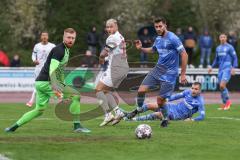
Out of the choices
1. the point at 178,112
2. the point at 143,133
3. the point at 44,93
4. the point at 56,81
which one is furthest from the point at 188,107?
the point at 56,81

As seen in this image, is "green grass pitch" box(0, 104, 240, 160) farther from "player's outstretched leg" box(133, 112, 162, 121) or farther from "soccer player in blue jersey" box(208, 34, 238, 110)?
"soccer player in blue jersey" box(208, 34, 238, 110)

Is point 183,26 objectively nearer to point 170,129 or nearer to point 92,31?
point 92,31

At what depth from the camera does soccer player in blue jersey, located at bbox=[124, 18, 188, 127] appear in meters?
15.5

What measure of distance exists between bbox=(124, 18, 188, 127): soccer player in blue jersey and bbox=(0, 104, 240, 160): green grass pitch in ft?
2.59

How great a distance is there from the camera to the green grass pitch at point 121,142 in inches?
454

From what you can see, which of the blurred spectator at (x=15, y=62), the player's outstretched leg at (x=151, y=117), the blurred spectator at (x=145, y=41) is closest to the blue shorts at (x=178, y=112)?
the player's outstretched leg at (x=151, y=117)

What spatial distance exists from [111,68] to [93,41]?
18.5m

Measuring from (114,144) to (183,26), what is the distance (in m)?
27.0

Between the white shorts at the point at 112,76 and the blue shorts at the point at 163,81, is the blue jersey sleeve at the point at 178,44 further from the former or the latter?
the white shorts at the point at 112,76

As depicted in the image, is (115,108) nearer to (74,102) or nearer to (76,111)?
A: (76,111)

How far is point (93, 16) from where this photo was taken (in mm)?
39219

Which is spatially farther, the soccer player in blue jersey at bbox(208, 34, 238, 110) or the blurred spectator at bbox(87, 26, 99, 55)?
the blurred spectator at bbox(87, 26, 99, 55)

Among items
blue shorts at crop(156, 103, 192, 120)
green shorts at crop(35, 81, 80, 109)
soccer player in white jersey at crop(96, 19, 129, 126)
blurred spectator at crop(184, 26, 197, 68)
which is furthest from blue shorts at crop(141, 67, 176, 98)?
blurred spectator at crop(184, 26, 197, 68)

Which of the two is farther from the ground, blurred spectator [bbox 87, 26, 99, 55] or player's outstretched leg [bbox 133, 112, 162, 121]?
blurred spectator [bbox 87, 26, 99, 55]
